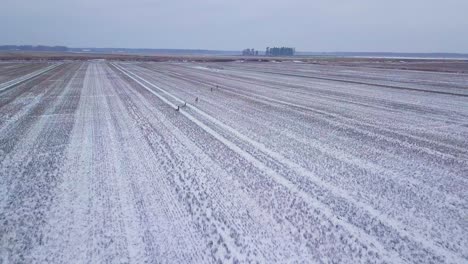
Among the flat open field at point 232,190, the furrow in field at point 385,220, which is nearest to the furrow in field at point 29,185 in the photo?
the flat open field at point 232,190

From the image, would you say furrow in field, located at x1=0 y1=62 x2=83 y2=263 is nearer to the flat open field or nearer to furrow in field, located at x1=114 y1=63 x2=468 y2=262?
the flat open field

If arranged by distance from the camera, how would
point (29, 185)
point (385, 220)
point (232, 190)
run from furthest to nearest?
1. point (29, 185)
2. point (232, 190)
3. point (385, 220)

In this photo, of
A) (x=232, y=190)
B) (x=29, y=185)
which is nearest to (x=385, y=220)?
(x=232, y=190)

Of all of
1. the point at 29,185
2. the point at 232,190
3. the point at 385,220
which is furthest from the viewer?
the point at 29,185

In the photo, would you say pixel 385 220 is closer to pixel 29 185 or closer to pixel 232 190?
A: pixel 232 190

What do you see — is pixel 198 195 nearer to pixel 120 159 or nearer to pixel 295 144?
pixel 120 159

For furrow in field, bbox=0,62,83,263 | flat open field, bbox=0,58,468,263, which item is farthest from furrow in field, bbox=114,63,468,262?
furrow in field, bbox=0,62,83,263

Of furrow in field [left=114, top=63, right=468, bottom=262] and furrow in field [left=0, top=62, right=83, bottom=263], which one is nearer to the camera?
furrow in field [left=114, top=63, right=468, bottom=262]

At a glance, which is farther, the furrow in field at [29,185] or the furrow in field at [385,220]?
the furrow in field at [29,185]

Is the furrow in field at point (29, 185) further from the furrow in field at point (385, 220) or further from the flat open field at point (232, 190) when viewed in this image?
the furrow in field at point (385, 220)
